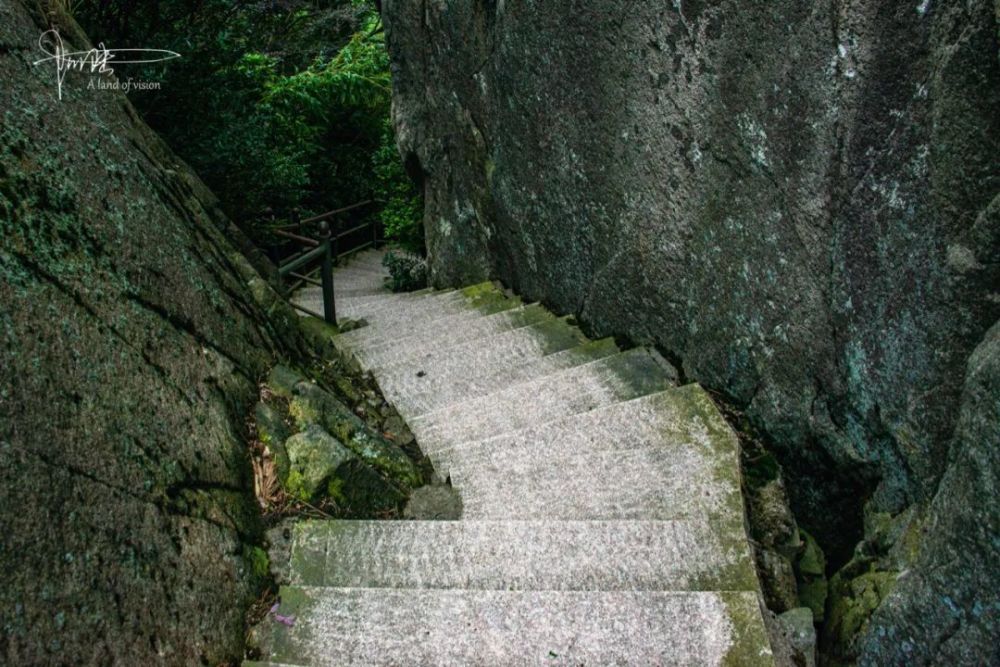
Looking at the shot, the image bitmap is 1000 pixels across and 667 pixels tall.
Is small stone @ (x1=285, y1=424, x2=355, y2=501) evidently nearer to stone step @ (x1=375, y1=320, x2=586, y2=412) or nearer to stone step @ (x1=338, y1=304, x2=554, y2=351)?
stone step @ (x1=375, y1=320, x2=586, y2=412)

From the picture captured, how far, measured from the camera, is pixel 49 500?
1.59 metres

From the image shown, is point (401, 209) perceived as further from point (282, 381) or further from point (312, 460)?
point (312, 460)

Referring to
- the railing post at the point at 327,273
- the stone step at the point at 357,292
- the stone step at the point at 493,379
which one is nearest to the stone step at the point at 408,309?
the railing post at the point at 327,273

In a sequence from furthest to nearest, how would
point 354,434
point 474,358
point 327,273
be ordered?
point 327,273 < point 474,358 < point 354,434

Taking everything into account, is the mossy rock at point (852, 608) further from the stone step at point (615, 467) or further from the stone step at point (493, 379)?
the stone step at point (493, 379)

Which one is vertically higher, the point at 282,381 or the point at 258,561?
the point at 282,381

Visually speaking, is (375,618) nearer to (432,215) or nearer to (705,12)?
(705,12)

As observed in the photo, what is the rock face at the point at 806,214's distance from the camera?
1.80 m

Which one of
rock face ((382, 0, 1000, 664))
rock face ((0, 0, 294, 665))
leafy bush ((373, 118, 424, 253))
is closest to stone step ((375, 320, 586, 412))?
rock face ((382, 0, 1000, 664))

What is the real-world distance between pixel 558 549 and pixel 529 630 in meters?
0.37

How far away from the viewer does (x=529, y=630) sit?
1871 millimetres

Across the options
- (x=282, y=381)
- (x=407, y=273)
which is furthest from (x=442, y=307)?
(x=407, y=273)

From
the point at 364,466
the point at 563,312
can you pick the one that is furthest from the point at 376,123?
the point at 364,466

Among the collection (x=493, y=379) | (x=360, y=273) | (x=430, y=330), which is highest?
(x=493, y=379)
